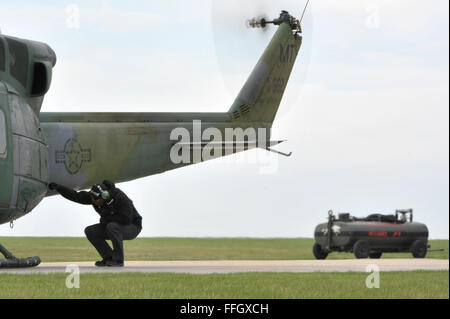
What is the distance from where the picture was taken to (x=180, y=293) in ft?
35.6

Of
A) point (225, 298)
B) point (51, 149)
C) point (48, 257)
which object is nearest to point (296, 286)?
point (225, 298)

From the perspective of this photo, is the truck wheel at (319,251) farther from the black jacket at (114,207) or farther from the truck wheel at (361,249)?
the black jacket at (114,207)

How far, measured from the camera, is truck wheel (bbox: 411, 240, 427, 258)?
90.4ft

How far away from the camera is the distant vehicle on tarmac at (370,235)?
2616 cm

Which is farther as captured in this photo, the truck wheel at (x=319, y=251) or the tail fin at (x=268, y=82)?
the truck wheel at (x=319, y=251)

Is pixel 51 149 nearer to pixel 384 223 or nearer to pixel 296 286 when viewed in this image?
pixel 296 286

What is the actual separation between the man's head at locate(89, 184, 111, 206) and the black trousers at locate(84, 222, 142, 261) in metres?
0.46

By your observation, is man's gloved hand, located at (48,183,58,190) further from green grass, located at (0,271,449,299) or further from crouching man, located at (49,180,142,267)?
green grass, located at (0,271,449,299)

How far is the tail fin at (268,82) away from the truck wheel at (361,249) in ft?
22.5

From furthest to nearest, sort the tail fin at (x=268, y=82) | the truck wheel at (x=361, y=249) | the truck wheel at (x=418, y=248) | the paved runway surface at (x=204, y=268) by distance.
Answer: the truck wheel at (x=418, y=248) → the truck wheel at (x=361, y=249) → the tail fin at (x=268, y=82) → the paved runway surface at (x=204, y=268)

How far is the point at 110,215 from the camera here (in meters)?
14.4

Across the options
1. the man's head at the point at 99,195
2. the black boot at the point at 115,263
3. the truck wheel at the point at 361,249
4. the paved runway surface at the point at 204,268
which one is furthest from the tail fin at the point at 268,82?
the truck wheel at the point at 361,249

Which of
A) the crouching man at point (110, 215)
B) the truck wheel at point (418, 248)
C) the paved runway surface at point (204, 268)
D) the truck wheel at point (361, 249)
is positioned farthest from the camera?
the truck wheel at point (418, 248)

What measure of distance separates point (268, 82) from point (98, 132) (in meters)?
5.71
